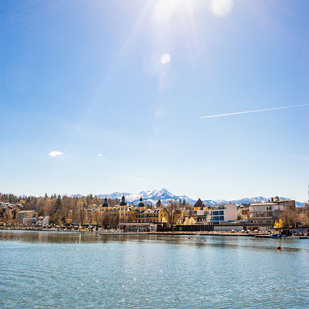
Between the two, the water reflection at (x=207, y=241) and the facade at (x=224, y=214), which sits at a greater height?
the facade at (x=224, y=214)

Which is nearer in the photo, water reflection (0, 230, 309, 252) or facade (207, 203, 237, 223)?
water reflection (0, 230, 309, 252)

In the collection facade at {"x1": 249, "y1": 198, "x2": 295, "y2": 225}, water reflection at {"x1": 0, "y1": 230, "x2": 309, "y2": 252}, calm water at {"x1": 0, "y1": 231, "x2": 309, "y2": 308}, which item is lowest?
water reflection at {"x1": 0, "y1": 230, "x2": 309, "y2": 252}

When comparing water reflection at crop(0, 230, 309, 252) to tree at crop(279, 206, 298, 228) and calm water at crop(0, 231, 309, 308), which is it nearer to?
calm water at crop(0, 231, 309, 308)

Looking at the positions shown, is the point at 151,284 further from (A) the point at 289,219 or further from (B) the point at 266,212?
(B) the point at 266,212

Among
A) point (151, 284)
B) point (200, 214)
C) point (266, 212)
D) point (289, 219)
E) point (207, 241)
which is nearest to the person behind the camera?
point (151, 284)

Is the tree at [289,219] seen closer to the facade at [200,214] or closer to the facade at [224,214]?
the facade at [224,214]

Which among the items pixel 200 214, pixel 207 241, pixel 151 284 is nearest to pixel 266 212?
pixel 200 214

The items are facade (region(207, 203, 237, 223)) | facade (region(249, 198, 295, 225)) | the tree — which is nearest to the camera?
the tree

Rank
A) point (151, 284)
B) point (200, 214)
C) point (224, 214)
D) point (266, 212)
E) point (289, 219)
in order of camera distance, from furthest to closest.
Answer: point (200, 214) → point (224, 214) → point (266, 212) → point (289, 219) → point (151, 284)

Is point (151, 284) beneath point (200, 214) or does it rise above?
beneath

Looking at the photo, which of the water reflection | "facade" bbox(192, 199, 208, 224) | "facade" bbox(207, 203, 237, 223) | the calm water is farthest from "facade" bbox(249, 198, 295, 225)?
the calm water

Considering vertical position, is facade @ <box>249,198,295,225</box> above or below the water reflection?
above

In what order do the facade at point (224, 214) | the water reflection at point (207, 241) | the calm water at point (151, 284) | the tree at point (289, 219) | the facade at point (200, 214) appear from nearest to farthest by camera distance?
the calm water at point (151, 284), the water reflection at point (207, 241), the tree at point (289, 219), the facade at point (224, 214), the facade at point (200, 214)

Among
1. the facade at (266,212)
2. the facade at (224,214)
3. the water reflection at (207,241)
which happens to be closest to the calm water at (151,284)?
the water reflection at (207,241)
